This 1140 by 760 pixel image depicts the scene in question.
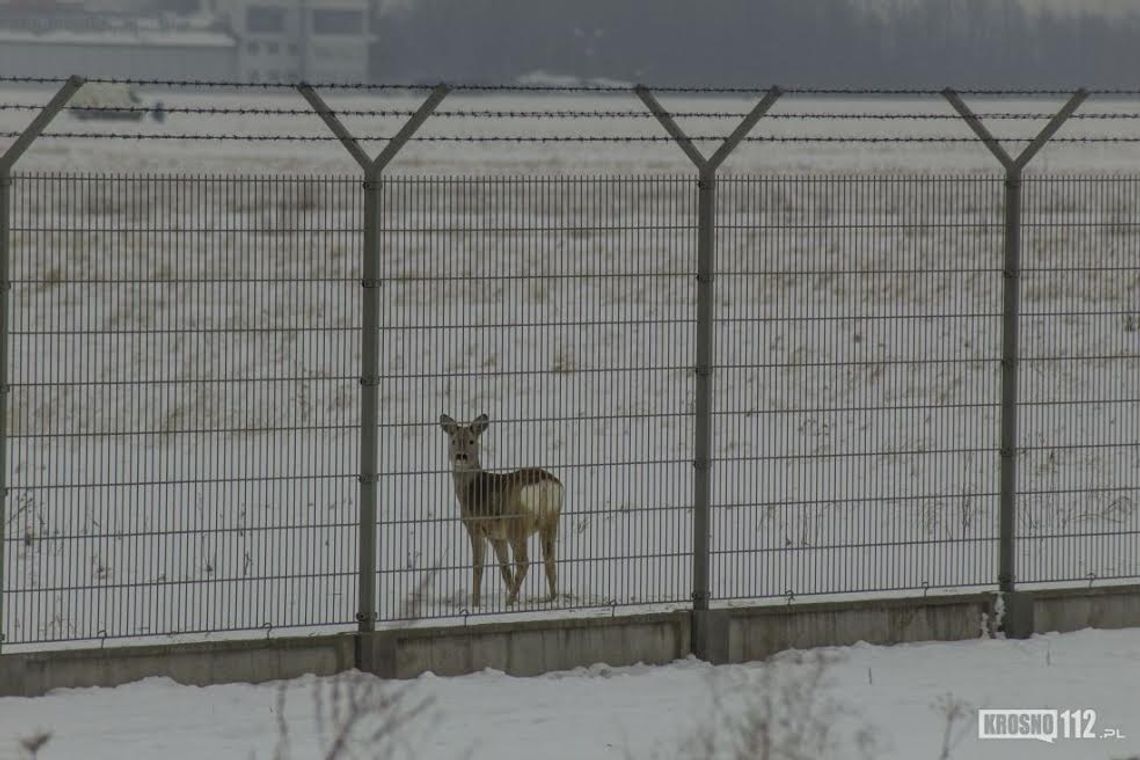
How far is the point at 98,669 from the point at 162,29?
180 m

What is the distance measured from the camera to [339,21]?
197 m

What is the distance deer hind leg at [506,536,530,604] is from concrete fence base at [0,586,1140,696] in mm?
798

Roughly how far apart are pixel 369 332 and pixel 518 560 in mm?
1829

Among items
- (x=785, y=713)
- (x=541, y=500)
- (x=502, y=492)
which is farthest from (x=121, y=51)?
(x=785, y=713)

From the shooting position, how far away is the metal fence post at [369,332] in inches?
421

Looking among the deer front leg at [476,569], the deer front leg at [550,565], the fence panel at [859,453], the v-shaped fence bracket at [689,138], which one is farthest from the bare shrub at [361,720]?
the v-shaped fence bracket at [689,138]

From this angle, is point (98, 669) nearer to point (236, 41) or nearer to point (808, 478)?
point (808, 478)

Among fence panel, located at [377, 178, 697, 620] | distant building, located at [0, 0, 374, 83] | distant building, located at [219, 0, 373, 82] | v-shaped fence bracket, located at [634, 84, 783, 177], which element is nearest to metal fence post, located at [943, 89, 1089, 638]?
v-shaped fence bracket, located at [634, 84, 783, 177]

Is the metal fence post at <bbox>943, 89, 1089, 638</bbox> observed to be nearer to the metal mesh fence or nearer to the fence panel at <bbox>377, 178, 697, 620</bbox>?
the metal mesh fence

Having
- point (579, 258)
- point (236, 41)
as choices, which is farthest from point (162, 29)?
point (579, 258)

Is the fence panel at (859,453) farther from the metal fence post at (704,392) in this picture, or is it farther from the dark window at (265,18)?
the dark window at (265,18)

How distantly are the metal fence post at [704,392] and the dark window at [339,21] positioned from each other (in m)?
186

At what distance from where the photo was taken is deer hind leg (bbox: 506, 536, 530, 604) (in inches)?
471

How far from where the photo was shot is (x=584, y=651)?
1127 cm
